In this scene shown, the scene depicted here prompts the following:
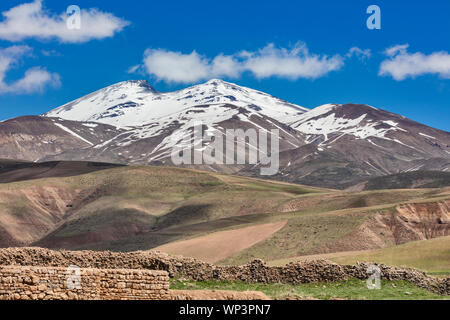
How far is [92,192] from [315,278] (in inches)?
4227

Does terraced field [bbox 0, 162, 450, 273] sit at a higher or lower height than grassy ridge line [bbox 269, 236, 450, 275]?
higher

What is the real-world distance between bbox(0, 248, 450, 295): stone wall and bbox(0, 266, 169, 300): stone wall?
5562 mm

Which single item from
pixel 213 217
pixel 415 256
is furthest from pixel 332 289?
pixel 213 217

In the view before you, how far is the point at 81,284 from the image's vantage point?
18.5 m

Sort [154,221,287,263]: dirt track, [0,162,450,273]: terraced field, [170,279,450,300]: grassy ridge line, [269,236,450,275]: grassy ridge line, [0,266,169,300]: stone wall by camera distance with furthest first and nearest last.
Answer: [154,221,287,263]: dirt track → [0,162,450,273]: terraced field → [269,236,450,275]: grassy ridge line → [170,279,450,300]: grassy ridge line → [0,266,169,300]: stone wall

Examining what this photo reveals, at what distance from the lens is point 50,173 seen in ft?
517

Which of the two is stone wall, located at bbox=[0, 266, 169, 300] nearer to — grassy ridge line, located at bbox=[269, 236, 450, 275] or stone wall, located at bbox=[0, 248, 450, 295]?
stone wall, located at bbox=[0, 248, 450, 295]

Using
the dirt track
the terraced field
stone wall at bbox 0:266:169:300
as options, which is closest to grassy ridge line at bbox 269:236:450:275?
the terraced field

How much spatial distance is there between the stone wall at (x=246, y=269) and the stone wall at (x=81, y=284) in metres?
5.56

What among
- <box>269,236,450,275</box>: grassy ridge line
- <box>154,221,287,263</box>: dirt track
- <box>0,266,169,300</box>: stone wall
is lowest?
<box>0,266,169,300</box>: stone wall

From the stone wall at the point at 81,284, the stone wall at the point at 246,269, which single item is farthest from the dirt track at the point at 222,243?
the stone wall at the point at 81,284

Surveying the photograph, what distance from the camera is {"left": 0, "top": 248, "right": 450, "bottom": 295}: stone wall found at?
25141 millimetres
